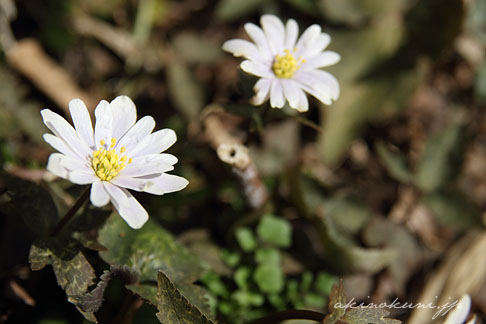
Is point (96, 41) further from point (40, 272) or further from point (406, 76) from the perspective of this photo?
point (406, 76)

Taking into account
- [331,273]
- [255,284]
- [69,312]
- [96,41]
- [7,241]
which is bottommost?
[69,312]

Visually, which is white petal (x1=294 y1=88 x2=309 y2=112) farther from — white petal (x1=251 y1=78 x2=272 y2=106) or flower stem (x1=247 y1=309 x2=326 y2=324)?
flower stem (x1=247 y1=309 x2=326 y2=324)

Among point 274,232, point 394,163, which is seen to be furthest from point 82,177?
point 394,163

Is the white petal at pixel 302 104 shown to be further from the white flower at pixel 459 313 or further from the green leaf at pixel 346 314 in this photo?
the white flower at pixel 459 313

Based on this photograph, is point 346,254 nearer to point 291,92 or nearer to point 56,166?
point 291,92

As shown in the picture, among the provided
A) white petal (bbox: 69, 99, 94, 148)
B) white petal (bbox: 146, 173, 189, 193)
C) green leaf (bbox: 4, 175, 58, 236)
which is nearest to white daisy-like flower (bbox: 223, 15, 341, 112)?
white petal (bbox: 146, 173, 189, 193)

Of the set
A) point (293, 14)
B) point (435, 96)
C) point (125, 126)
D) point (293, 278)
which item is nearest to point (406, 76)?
point (435, 96)
